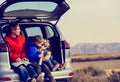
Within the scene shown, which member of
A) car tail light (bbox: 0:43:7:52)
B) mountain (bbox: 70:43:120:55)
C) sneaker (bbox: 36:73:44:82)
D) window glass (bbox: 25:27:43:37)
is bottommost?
mountain (bbox: 70:43:120:55)

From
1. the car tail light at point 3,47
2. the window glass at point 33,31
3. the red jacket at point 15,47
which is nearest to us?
the car tail light at point 3,47

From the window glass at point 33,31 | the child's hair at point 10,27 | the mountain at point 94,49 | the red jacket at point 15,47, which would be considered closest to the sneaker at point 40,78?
the red jacket at point 15,47

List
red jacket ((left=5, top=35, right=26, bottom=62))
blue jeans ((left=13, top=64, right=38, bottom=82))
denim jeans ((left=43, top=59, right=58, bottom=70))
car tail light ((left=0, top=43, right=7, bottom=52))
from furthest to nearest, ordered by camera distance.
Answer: denim jeans ((left=43, top=59, right=58, bottom=70))
red jacket ((left=5, top=35, right=26, bottom=62))
blue jeans ((left=13, top=64, right=38, bottom=82))
car tail light ((left=0, top=43, right=7, bottom=52))

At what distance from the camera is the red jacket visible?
9.19m

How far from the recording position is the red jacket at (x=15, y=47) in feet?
30.1

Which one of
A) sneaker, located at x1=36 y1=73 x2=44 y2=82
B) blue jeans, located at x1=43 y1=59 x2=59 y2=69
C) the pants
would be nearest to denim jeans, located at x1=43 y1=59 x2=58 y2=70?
blue jeans, located at x1=43 y1=59 x2=59 y2=69

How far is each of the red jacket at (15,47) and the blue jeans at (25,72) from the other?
255 millimetres

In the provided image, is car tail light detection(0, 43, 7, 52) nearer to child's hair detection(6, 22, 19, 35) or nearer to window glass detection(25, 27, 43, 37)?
child's hair detection(6, 22, 19, 35)

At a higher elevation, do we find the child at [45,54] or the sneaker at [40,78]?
the child at [45,54]

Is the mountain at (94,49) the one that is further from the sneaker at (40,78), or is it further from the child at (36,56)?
the sneaker at (40,78)

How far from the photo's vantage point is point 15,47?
925 centimetres

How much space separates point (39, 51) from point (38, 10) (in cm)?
103

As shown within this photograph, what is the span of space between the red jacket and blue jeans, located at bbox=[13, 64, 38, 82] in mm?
255

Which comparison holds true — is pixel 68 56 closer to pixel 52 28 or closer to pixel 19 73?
pixel 52 28
